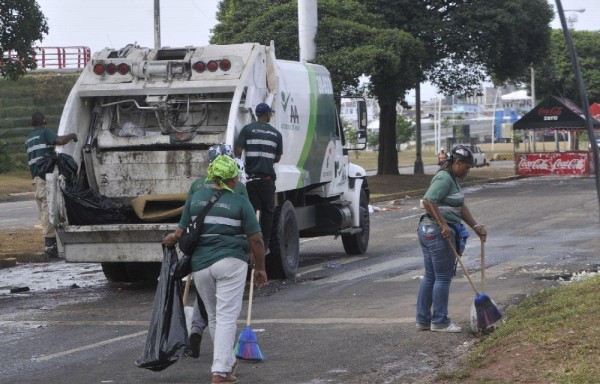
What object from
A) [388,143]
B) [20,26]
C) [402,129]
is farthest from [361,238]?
[402,129]

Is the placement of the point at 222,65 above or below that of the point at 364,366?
above

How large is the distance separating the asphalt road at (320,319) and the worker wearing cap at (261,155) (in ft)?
3.74

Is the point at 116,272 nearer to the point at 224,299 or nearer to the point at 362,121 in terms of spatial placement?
the point at 362,121

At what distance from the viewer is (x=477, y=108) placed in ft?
607

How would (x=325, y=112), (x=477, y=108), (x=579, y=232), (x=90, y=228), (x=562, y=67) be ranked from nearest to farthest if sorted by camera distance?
(x=90, y=228) → (x=325, y=112) → (x=579, y=232) → (x=562, y=67) → (x=477, y=108)

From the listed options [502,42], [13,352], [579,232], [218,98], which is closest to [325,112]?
[218,98]

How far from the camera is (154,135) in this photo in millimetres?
14562

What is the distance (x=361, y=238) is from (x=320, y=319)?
22.8 ft

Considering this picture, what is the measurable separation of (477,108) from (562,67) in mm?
106206

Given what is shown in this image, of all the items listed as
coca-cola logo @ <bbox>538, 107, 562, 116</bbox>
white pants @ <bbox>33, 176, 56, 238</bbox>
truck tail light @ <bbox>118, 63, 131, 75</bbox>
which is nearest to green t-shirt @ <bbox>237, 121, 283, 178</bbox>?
truck tail light @ <bbox>118, 63, 131, 75</bbox>

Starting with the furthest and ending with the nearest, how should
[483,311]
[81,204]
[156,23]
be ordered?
1. [156,23]
2. [81,204]
3. [483,311]

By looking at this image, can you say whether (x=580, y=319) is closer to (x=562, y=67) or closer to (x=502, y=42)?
(x=502, y=42)

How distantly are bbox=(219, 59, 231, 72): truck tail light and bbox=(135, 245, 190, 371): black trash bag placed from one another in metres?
5.78

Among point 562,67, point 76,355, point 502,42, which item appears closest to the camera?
point 76,355
